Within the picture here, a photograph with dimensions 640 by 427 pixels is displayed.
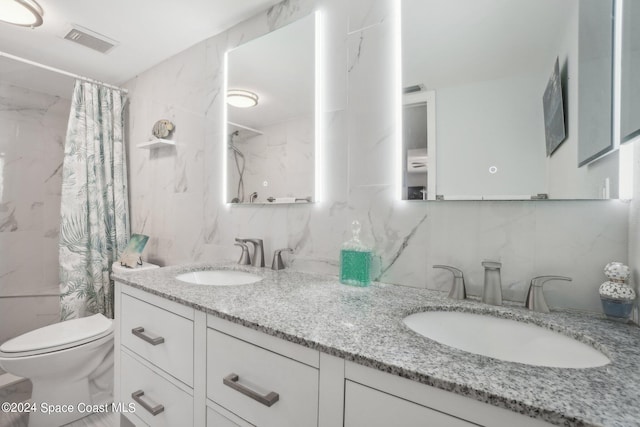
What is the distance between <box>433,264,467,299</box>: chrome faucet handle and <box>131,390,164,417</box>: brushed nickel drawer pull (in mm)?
1119

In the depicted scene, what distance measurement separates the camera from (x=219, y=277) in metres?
1.63

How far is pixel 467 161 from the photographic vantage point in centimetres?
107

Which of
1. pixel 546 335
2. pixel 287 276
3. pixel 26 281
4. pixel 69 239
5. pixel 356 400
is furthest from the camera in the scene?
pixel 26 281

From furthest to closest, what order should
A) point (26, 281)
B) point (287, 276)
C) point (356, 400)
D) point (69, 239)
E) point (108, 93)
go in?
point (26, 281), point (108, 93), point (69, 239), point (287, 276), point (356, 400)

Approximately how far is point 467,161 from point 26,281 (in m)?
3.62

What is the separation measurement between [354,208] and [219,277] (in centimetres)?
83

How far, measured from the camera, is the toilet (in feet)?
5.13

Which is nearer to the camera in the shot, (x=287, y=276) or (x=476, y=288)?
(x=476, y=288)

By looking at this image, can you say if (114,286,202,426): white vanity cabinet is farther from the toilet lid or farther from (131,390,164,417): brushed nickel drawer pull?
the toilet lid

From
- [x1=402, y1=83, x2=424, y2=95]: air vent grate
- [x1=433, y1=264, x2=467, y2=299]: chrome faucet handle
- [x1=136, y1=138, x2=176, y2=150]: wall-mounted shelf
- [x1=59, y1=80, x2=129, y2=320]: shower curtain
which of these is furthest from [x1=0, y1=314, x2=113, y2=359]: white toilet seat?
[x1=402, y1=83, x2=424, y2=95]: air vent grate

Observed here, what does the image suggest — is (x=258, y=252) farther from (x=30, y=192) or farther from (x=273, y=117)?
(x=30, y=192)

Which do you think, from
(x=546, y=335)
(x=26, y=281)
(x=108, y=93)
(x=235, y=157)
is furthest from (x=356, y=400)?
(x=26, y=281)

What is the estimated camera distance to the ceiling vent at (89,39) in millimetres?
1909

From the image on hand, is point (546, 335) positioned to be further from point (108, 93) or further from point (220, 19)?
point (108, 93)
